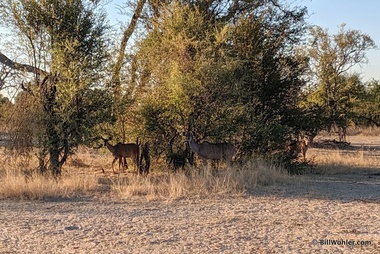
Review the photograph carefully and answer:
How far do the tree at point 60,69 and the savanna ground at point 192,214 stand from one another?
1312mm

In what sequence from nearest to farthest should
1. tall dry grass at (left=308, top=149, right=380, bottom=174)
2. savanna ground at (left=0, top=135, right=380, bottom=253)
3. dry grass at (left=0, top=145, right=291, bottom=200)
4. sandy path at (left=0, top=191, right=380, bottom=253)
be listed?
sandy path at (left=0, top=191, right=380, bottom=253) → savanna ground at (left=0, top=135, right=380, bottom=253) → dry grass at (left=0, top=145, right=291, bottom=200) → tall dry grass at (left=308, top=149, right=380, bottom=174)

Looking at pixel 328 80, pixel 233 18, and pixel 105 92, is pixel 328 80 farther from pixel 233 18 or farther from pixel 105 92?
pixel 105 92

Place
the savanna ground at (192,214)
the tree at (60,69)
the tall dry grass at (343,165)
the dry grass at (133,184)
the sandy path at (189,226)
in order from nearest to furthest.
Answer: the sandy path at (189,226) → the savanna ground at (192,214) → the dry grass at (133,184) → the tree at (60,69) → the tall dry grass at (343,165)

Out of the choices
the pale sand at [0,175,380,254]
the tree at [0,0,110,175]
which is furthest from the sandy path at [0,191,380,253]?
the tree at [0,0,110,175]

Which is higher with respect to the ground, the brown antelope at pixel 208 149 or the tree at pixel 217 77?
the tree at pixel 217 77

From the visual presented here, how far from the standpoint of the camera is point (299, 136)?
63.0 ft

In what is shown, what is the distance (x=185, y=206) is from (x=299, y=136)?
34.7 feet

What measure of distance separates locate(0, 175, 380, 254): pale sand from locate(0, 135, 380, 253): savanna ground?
14mm

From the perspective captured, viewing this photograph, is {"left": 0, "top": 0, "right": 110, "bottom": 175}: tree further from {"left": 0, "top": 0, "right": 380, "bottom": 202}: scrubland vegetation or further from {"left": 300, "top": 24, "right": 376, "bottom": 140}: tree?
{"left": 300, "top": 24, "right": 376, "bottom": 140}: tree

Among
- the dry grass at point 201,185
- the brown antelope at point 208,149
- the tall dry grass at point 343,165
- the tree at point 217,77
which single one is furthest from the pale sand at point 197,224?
the tall dry grass at point 343,165

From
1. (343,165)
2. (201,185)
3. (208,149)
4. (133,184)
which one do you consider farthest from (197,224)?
(343,165)

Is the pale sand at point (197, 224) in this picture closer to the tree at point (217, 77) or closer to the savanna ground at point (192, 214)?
the savanna ground at point (192, 214)

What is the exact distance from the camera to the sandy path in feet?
21.2

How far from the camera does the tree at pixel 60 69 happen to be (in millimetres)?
13367
